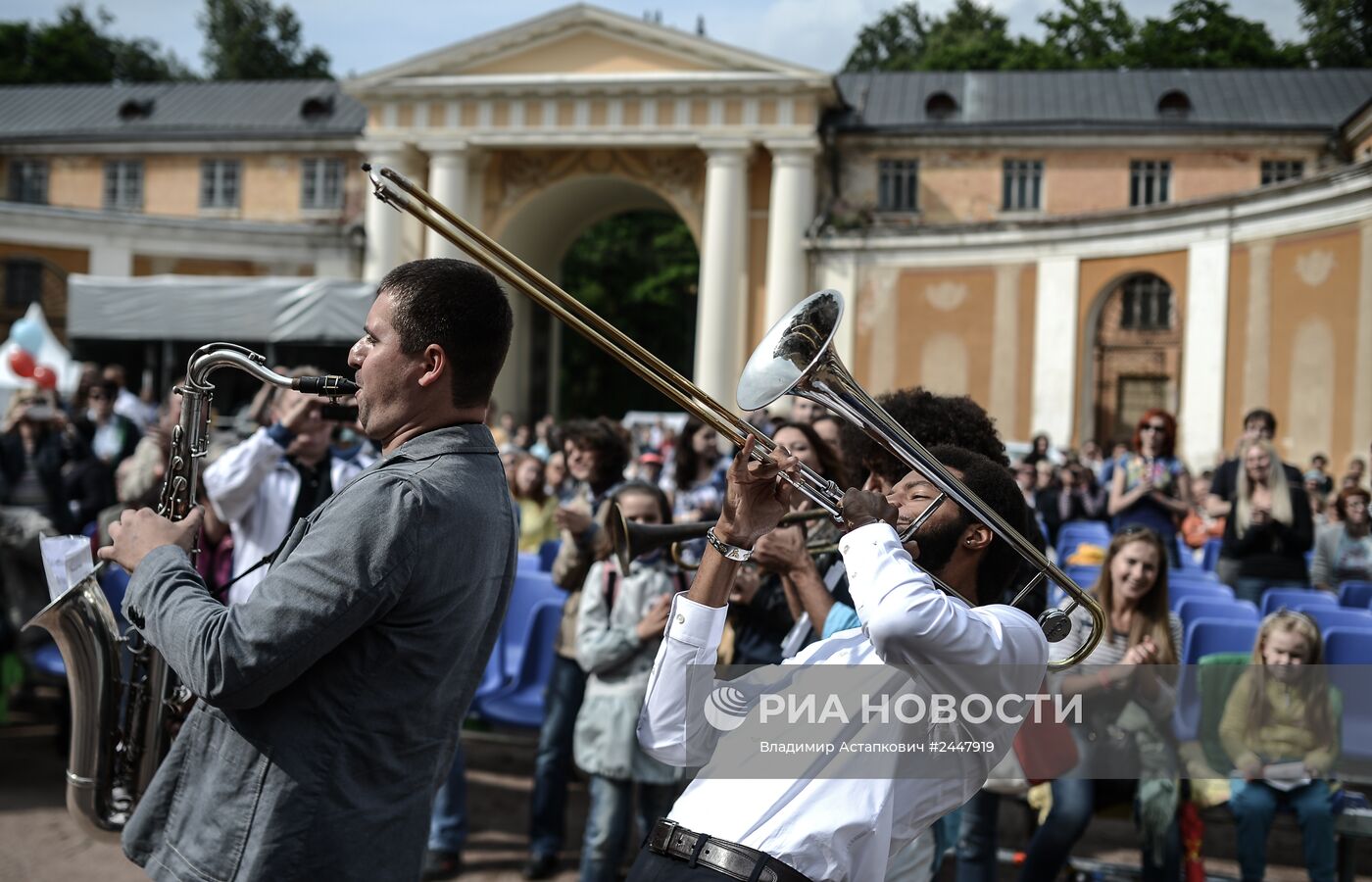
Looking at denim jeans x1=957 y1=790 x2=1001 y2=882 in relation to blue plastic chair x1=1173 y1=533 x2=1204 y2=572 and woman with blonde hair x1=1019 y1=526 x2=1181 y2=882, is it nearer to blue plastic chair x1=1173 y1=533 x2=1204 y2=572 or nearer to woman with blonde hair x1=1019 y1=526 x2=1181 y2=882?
woman with blonde hair x1=1019 y1=526 x2=1181 y2=882

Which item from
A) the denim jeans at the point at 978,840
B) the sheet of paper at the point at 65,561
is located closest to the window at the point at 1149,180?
the denim jeans at the point at 978,840

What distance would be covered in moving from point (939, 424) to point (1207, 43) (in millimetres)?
49753

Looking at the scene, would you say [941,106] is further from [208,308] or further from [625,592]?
[625,592]

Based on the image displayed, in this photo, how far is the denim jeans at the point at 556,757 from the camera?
224 inches

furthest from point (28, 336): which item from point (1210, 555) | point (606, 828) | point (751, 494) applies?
point (751, 494)

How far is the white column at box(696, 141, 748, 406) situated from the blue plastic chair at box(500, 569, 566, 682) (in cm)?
2496

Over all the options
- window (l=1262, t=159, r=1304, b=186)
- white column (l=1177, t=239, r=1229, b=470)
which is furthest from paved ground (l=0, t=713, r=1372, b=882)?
window (l=1262, t=159, r=1304, b=186)

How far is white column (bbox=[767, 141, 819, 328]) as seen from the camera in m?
32.0

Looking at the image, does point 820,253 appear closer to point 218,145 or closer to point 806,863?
point 218,145

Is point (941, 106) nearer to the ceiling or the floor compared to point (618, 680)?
nearer to the ceiling

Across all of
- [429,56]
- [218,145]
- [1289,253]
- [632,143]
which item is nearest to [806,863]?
[1289,253]

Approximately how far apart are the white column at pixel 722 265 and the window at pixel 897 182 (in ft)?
13.5

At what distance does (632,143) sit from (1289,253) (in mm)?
17053

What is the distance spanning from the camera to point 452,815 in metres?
5.59
